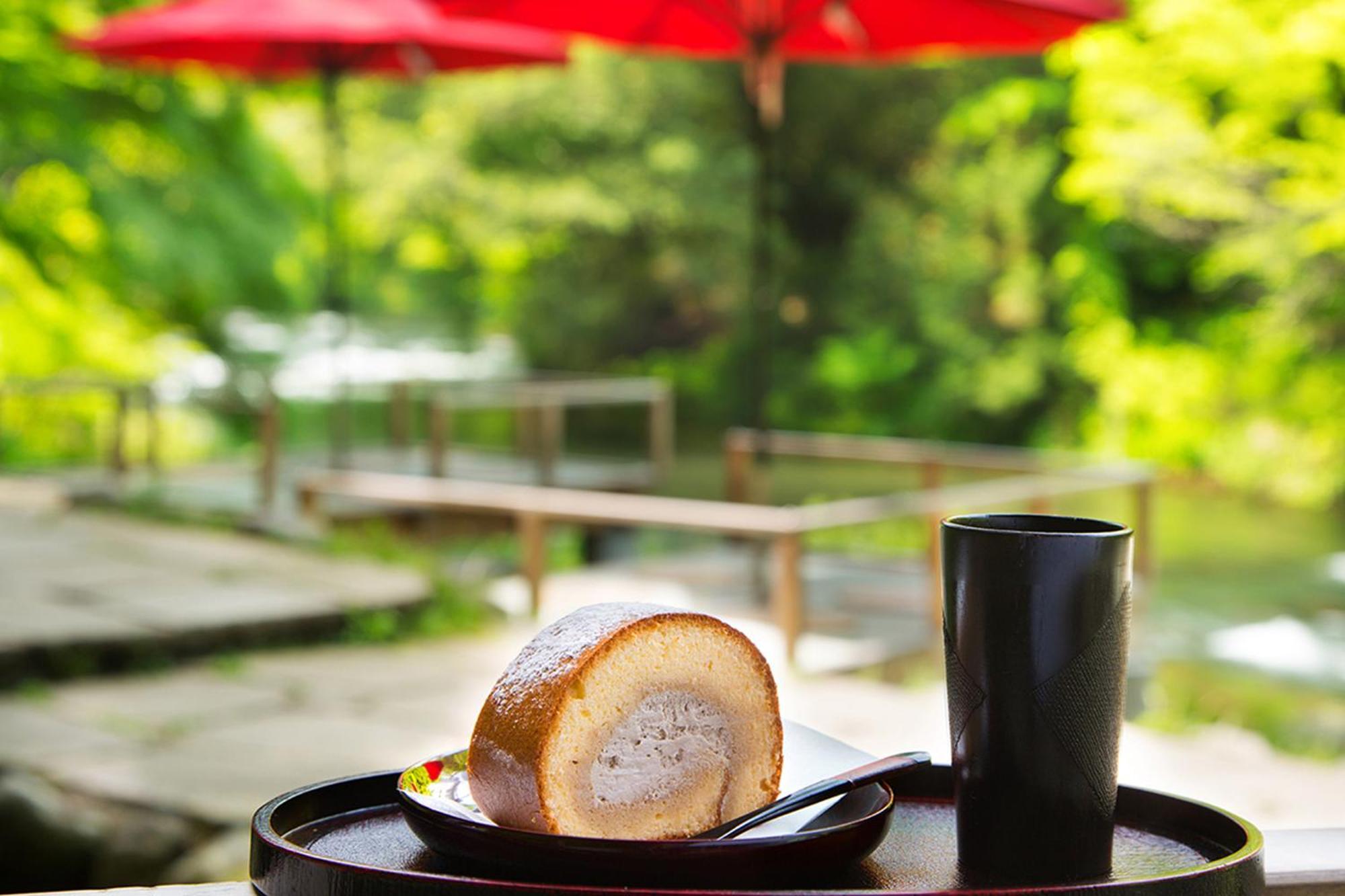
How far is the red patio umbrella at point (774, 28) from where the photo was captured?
5.82 m

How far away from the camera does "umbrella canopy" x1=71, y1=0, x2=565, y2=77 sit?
7.16 meters

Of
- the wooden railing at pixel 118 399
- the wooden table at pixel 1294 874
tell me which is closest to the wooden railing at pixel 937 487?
the wooden railing at pixel 118 399

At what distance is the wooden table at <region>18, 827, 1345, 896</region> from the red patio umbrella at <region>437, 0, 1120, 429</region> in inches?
187

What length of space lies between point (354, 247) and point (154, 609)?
58.8 ft

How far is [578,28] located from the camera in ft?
20.6

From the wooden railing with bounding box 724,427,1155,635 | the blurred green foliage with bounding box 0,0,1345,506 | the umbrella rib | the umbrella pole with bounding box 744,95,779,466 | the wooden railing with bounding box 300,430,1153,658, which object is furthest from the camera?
the blurred green foliage with bounding box 0,0,1345,506

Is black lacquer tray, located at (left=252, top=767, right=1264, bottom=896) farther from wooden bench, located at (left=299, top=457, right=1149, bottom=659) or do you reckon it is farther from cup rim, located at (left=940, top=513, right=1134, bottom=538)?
wooden bench, located at (left=299, top=457, right=1149, bottom=659)

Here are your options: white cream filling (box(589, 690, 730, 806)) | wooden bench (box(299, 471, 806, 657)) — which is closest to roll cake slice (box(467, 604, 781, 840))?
white cream filling (box(589, 690, 730, 806))

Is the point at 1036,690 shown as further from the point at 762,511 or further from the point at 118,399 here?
the point at 118,399

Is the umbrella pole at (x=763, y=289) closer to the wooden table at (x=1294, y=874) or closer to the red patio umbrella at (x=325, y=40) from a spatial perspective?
the red patio umbrella at (x=325, y=40)

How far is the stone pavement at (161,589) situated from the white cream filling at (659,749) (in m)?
4.41

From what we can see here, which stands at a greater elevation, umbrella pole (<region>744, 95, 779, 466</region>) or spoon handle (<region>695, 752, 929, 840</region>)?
umbrella pole (<region>744, 95, 779, 466</region>)

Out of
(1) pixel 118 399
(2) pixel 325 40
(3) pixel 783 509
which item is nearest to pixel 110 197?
(1) pixel 118 399

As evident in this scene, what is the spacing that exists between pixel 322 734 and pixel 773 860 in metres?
3.63
